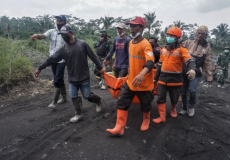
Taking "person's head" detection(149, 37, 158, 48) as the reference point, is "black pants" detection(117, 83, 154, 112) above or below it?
below

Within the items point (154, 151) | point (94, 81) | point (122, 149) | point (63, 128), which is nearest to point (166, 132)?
point (154, 151)

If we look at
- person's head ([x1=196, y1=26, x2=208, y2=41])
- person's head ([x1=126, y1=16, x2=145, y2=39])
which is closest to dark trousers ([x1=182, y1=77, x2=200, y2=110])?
person's head ([x1=196, y1=26, x2=208, y2=41])

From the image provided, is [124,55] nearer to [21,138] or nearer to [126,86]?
[126,86]

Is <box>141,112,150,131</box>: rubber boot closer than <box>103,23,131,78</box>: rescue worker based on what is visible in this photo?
Yes

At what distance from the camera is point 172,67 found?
343 centimetres

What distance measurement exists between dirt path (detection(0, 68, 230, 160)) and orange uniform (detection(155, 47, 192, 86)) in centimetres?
94

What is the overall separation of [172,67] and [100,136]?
2004 millimetres

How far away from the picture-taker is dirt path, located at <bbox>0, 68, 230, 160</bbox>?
8.07 feet

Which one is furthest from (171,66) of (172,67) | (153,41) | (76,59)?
(76,59)

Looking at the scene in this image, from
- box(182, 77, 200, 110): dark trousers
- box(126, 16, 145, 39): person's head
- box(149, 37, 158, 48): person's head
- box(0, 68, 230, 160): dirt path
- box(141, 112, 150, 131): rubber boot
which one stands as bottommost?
box(0, 68, 230, 160): dirt path

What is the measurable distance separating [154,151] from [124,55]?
7.98 ft

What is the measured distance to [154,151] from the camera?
2.56m

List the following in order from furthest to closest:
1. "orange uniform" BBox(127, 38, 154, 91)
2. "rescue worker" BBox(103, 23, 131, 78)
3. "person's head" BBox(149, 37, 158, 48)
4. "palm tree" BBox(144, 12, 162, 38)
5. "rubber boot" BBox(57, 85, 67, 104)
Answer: "palm tree" BBox(144, 12, 162, 38) < "person's head" BBox(149, 37, 158, 48) < "rubber boot" BBox(57, 85, 67, 104) < "rescue worker" BBox(103, 23, 131, 78) < "orange uniform" BBox(127, 38, 154, 91)

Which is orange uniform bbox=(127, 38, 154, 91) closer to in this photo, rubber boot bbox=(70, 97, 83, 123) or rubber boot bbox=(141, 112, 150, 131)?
rubber boot bbox=(141, 112, 150, 131)
